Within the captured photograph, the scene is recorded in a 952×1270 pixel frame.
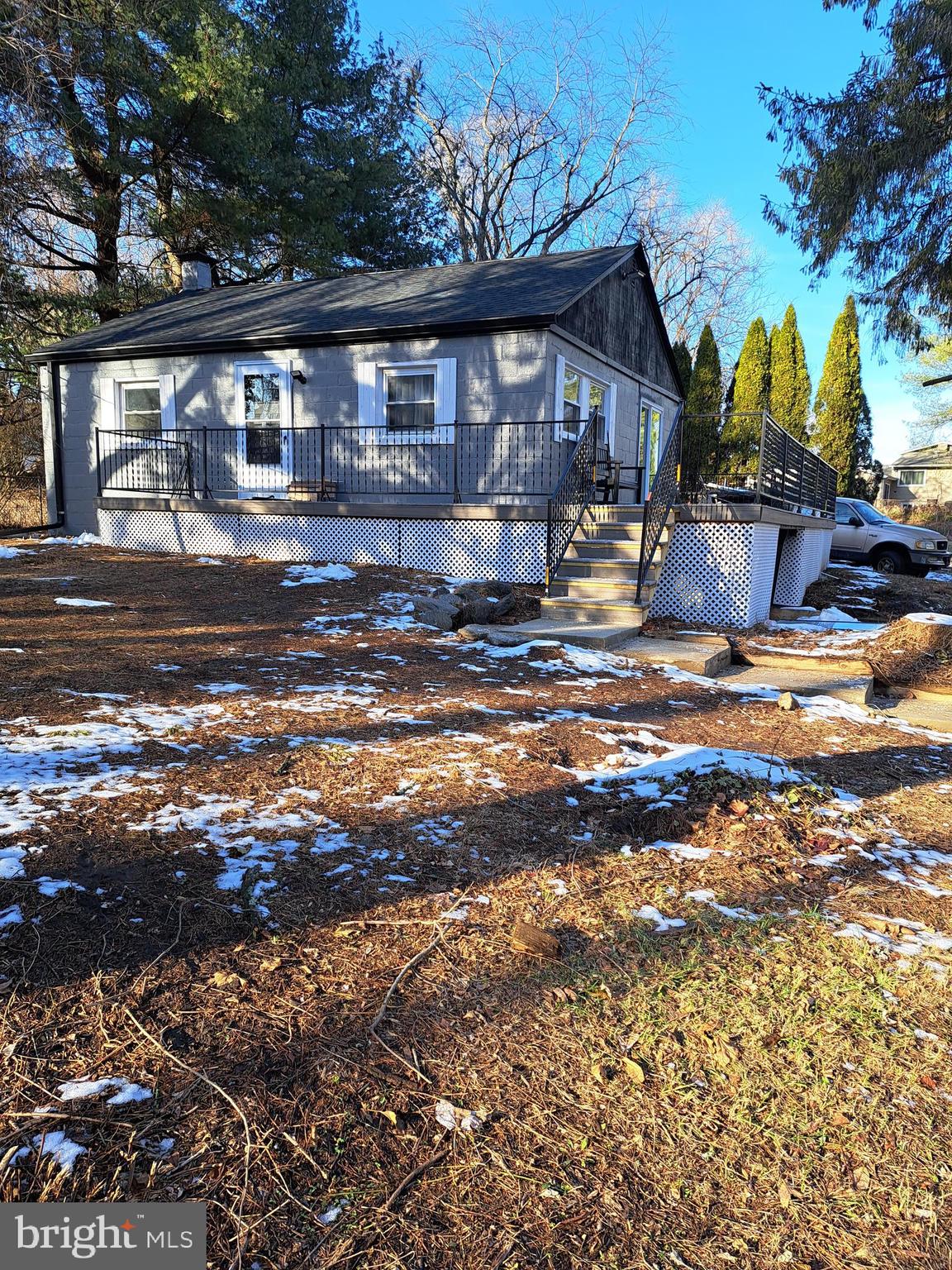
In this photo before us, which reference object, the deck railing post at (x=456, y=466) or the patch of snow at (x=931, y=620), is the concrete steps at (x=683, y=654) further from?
the deck railing post at (x=456, y=466)

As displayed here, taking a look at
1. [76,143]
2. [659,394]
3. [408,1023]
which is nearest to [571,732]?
[408,1023]

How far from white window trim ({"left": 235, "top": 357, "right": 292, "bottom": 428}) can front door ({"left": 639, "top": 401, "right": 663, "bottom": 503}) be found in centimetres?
620

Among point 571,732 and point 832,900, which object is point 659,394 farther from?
point 832,900

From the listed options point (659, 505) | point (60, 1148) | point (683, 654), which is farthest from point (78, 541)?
point (60, 1148)

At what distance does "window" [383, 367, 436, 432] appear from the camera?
11562 millimetres

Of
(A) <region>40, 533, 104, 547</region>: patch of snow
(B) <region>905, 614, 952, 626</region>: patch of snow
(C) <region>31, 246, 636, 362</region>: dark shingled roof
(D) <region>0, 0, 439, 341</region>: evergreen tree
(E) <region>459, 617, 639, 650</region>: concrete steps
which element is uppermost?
(D) <region>0, 0, 439, 341</region>: evergreen tree

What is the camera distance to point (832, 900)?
2.89m

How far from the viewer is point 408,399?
11.8 meters

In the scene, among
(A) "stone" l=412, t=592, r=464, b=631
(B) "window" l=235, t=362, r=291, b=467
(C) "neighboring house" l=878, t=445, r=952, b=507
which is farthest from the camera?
(C) "neighboring house" l=878, t=445, r=952, b=507

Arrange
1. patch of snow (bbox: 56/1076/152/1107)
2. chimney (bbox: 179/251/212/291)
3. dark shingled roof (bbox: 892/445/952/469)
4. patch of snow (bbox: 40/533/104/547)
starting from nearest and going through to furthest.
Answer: patch of snow (bbox: 56/1076/152/1107) → patch of snow (bbox: 40/533/104/547) → chimney (bbox: 179/251/212/291) → dark shingled roof (bbox: 892/445/952/469)

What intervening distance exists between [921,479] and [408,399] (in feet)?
134

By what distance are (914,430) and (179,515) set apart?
5131cm

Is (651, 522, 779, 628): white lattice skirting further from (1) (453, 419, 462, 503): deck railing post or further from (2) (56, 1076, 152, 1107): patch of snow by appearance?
(2) (56, 1076, 152, 1107): patch of snow

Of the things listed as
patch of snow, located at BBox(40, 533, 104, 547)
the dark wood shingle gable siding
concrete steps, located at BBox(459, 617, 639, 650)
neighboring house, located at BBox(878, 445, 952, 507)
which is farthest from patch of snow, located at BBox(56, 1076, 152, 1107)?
neighboring house, located at BBox(878, 445, 952, 507)
